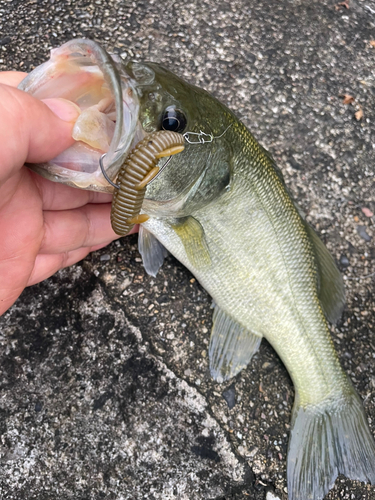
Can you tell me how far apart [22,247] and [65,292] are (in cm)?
51

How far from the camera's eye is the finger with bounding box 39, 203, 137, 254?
2.06 meters

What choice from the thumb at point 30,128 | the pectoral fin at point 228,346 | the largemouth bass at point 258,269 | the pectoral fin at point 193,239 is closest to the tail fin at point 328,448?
the largemouth bass at point 258,269

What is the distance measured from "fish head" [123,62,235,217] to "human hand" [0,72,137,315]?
12.7 inches

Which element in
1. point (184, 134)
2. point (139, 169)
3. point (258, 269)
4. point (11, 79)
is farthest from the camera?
point (258, 269)

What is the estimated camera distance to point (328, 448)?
7.20ft

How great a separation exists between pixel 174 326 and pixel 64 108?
4.56ft

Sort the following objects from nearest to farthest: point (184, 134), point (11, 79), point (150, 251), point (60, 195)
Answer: point (184, 134), point (11, 79), point (60, 195), point (150, 251)

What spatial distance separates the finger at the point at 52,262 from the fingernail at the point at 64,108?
895 millimetres

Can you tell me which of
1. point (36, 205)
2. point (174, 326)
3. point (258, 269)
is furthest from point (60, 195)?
point (258, 269)

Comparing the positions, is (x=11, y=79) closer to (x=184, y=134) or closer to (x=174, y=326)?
(x=184, y=134)

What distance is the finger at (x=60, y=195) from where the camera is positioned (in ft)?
6.43

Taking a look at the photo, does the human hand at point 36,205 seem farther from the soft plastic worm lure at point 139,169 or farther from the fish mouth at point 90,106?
the soft plastic worm lure at point 139,169

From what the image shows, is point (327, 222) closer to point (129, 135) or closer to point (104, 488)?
point (129, 135)

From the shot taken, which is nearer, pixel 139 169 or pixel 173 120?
pixel 139 169
